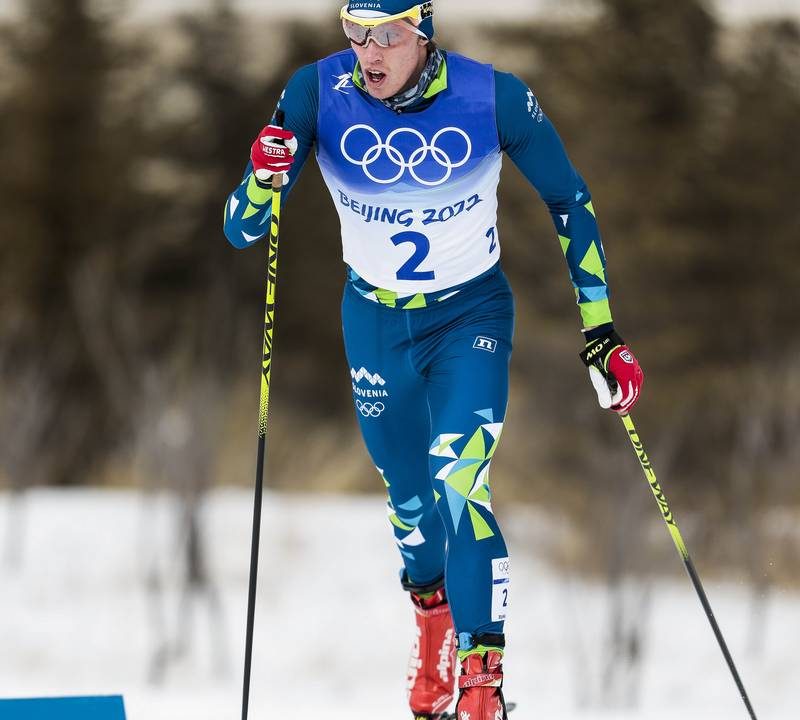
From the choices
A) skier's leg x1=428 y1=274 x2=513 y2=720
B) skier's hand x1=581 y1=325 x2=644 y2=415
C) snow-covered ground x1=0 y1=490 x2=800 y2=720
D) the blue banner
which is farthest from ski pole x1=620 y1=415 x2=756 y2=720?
snow-covered ground x1=0 y1=490 x2=800 y2=720

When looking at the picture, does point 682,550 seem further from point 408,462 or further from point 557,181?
point 557,181

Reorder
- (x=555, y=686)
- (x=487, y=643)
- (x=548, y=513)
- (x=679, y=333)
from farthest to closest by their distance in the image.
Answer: (x=679, y=333)
(x=548, y=513)
(x=555, y=686)
(x=487, y=643)

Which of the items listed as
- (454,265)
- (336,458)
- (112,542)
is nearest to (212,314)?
(336,458)

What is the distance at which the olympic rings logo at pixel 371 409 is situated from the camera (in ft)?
11.3

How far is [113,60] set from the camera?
61.6ft

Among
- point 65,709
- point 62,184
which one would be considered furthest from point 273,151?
point 62,184

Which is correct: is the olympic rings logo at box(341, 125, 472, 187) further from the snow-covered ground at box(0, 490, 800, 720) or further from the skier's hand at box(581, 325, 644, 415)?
the snow-covered ground at box(0, 490, 800, 720)

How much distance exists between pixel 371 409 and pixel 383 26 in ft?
3.26

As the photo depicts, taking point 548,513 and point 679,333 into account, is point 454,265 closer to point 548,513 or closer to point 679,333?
point 548,513

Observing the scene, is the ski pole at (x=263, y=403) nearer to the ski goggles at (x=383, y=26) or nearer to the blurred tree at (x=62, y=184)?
the ski goggles at (x=383, y=26)

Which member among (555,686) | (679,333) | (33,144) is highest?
(33,144)

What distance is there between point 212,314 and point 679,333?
23.8 feet

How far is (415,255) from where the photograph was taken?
129 inches

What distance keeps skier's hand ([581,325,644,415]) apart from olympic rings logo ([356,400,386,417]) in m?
0.55
